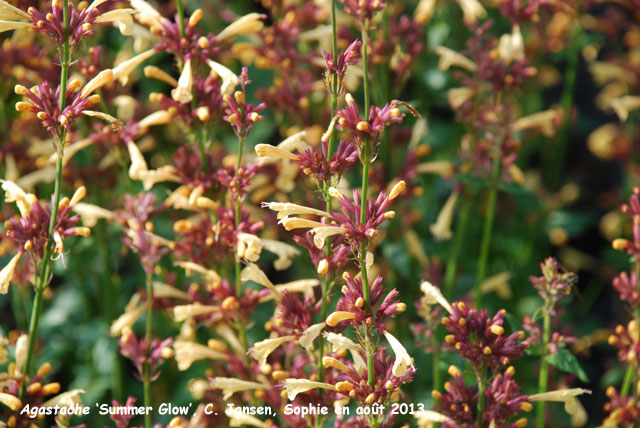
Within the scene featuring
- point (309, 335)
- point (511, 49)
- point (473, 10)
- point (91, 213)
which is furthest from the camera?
point (473, 10)

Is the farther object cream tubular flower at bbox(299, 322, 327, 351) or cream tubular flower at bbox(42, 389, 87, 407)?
cream tubular flower at bbox(42, 389, 87, 407)

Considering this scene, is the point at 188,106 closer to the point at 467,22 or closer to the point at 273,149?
the point at 273,149

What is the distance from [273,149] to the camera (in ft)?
6.29

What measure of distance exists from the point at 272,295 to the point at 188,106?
27.5 inches

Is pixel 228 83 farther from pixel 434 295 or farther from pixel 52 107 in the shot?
pixel 434 295

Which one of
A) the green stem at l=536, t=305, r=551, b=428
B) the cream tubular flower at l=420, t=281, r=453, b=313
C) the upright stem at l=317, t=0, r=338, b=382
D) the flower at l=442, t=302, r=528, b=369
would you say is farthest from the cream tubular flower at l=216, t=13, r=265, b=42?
the green stem at l=536, t=305, r=551, b=428

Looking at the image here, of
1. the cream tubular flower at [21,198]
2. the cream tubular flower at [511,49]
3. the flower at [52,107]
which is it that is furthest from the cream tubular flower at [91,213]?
the cream tubular flower at [511,49]

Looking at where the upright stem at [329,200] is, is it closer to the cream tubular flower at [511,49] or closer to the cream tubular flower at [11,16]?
the cream tubular flower at [11,16]

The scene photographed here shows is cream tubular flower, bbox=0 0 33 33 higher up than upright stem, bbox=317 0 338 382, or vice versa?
cream tubular flower, bbox=0 0 33 33

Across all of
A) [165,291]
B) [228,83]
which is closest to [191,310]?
[165,291]

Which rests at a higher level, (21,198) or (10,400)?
(21,198)

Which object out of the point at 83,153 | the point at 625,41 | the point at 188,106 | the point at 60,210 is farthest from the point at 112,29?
the point at 625,41

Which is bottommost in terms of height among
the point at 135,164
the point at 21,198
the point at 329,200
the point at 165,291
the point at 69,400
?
the point at 69,400

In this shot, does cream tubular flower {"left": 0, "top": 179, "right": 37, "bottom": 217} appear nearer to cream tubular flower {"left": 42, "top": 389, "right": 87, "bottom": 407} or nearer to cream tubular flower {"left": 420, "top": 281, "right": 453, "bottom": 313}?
cream tubular flower {"left": 42, "top": 389, "right": 87, "bottom": 407}
